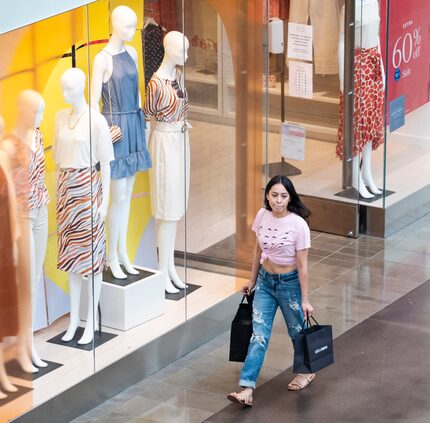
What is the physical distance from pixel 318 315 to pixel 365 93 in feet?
8.43

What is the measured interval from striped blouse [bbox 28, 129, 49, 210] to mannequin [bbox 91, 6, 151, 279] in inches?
22.9

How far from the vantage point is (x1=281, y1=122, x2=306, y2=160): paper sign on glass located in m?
12.2

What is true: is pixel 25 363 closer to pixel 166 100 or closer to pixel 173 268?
pixel 173 268

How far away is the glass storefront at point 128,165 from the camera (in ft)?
25.9

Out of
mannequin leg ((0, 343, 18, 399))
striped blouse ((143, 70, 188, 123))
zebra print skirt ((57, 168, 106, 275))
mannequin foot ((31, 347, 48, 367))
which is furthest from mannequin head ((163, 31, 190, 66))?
mannequin leg ((0, 343, 18, 399))

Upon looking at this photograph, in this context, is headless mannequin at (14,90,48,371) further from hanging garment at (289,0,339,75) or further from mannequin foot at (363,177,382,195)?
mannequin foot at (363,177,382,195)

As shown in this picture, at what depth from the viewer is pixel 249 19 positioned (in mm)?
9805

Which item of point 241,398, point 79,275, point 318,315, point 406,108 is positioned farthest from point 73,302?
point 406,108

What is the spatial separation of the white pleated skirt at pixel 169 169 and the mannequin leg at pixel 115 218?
37cm

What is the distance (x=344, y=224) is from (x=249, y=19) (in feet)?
10.1

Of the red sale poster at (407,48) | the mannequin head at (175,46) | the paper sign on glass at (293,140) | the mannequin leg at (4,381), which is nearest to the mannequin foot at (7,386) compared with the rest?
the mannequin leg at (4,381)

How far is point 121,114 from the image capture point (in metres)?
8.69

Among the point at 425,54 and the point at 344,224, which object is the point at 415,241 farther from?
the point at 425,54

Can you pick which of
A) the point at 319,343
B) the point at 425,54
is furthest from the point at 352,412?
the point at 425,54
